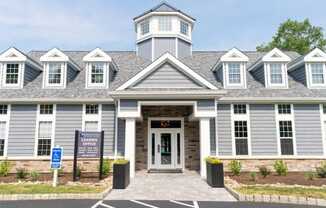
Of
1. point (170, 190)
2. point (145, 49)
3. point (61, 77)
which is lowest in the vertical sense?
point (170, 190)

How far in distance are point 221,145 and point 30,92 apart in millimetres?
11189

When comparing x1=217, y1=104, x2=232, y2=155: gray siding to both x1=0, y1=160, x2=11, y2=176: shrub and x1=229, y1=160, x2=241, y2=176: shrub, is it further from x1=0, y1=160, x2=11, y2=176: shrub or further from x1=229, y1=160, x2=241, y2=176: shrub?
x1=0, y1=160, x2=11, y2=176: shrub

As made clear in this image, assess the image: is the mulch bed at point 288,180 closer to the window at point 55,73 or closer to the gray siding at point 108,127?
the gray siding at point 108,127

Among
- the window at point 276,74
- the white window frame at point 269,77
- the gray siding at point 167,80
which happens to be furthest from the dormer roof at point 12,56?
the window at point 276,74

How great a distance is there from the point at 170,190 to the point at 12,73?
11.9 metres

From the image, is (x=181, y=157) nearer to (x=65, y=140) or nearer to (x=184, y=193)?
(x=184, y=193)

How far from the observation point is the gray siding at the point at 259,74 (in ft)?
50.7

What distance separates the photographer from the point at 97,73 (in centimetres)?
1547

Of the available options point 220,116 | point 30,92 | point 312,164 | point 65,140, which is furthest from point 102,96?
point 312,164

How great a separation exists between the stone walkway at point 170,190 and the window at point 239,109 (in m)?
4.35

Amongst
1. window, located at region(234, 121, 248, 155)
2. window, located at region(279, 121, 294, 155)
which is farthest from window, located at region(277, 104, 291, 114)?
window, located at region(234, 121, 248, 155)

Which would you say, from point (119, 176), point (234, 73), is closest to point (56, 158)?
point (119, 176)

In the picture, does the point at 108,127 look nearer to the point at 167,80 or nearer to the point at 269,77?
the point at 167,80

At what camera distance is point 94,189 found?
8.98 metres
